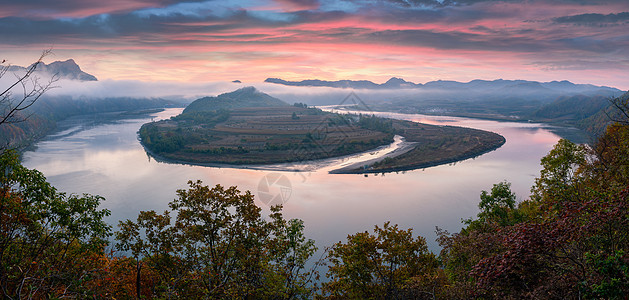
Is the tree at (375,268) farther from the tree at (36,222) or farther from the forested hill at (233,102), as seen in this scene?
the forested hill at (233,102)

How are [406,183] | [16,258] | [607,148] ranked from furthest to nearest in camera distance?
[406,183] < [607,148] < [16,258]

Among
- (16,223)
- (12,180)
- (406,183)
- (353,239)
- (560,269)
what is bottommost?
(406,183)

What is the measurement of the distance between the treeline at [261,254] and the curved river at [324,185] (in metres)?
11.6

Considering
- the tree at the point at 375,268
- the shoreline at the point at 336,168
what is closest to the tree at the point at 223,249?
the tree at the point at 375,268

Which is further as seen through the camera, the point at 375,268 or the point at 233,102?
the point at 233,102

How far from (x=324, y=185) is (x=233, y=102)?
4857 inches

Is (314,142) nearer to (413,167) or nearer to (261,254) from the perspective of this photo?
(413,167)

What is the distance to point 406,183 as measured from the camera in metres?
37.2

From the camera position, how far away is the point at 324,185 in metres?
36.1

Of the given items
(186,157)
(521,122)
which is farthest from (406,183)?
(521,122)

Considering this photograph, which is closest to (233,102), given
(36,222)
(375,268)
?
(375,268)

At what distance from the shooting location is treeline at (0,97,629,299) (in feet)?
18.7

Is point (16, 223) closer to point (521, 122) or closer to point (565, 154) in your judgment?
point (565, 154)

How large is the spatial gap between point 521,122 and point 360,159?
75996 millimetres
